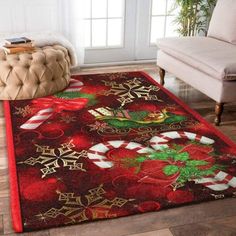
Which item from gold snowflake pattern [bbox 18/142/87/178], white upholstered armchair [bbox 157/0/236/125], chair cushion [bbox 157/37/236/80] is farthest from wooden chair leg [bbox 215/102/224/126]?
gold snowflake pattern [bbox 18/142/87/178]

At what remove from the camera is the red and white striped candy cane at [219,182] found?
2.28 meters

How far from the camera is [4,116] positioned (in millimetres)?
3178

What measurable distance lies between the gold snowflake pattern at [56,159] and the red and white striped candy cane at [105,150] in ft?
0.21

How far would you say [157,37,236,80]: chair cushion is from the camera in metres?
2.97

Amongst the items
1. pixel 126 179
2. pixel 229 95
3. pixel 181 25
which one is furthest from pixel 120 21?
pixel 126 179

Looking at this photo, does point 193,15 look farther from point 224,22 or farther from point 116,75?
point 116,75

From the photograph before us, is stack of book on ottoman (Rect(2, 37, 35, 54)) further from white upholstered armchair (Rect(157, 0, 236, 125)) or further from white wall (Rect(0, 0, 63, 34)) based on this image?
white upholstered armchair (Rect(157, 0, 236, 125))

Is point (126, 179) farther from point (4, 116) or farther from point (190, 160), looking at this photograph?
point (4, 116)

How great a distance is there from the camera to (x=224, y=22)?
373 centimetres

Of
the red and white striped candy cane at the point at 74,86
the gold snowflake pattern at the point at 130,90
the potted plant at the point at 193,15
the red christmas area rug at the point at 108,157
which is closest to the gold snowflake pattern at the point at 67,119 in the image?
the red christmas area rug at the point at 108,157

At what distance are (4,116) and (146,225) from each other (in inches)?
65.6

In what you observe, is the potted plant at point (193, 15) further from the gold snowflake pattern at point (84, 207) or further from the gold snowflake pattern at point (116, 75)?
the gold snowflake pattern at point (84, 207)

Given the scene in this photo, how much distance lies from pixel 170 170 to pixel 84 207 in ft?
2.05

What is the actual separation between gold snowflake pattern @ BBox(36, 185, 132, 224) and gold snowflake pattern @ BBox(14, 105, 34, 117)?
3.77 ft
